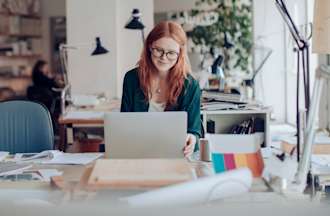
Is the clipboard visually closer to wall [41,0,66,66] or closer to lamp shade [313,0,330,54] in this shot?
lamp shade [313,0,330,54]

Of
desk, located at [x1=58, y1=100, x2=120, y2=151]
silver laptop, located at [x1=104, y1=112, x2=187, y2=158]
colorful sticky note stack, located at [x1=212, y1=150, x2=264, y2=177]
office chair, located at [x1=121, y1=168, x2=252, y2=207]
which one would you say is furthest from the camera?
desk, located at [x1=58, y1=100, x2=120, y2=151]

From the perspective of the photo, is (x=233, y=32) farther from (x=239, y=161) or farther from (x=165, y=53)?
(x=239, y=161)

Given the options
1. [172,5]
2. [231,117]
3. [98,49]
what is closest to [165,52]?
[231,117]

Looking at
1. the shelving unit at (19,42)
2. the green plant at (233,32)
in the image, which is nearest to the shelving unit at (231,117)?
the green plant at (233,32)

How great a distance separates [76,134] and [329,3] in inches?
120

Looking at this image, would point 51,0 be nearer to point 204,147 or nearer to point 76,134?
point 76,134

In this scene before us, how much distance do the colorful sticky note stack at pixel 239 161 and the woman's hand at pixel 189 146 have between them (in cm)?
37

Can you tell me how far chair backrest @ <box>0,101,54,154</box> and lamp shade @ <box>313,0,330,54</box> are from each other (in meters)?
1.48

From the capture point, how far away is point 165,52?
248cm

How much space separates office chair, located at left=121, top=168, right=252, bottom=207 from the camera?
961 mm

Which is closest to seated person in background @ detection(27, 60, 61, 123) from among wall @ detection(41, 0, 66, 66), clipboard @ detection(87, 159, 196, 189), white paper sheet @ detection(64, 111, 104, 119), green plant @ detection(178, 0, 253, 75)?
wall @ detection(41, 0, 66, 66)

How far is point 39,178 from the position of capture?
6.26 ft

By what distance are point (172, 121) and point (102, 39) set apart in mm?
4064

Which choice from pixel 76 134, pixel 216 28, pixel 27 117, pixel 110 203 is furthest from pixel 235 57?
pixel 110 203
